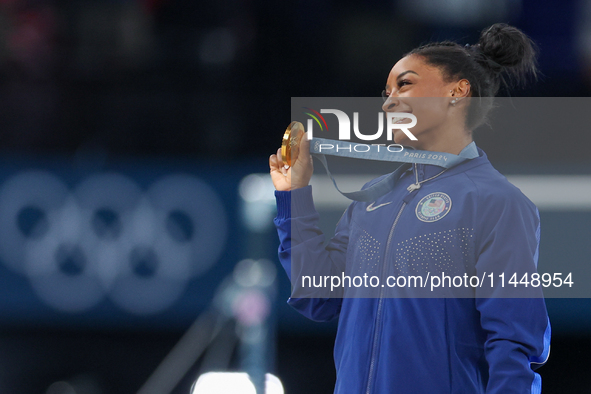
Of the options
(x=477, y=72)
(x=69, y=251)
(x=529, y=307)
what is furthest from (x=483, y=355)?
(x=69, y=251)

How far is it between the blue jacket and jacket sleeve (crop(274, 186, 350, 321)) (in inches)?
1.1

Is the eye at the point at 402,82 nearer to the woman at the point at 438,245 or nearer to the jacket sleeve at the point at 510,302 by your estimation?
the woman at the point at 438,245

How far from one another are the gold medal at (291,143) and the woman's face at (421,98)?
0.23 metres

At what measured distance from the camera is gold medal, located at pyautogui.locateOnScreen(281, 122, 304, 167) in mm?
1392

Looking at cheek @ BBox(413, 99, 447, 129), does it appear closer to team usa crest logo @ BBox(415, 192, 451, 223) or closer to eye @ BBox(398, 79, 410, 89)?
eye @ BBox(398, 79, 410, 89)

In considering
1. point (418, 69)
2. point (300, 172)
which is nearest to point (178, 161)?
point (300, 172)

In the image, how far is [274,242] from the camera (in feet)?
12.3

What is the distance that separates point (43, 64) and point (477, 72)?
4.01 meters

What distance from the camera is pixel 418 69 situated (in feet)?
4.65

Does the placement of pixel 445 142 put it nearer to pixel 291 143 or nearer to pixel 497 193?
pixel 497 193

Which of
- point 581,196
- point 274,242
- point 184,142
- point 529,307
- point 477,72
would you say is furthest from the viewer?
point 184,142

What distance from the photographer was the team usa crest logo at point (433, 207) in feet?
4.14

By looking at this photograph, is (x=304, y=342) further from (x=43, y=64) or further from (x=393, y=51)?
(x=43, y=64)

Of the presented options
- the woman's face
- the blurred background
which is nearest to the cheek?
the woman's face
